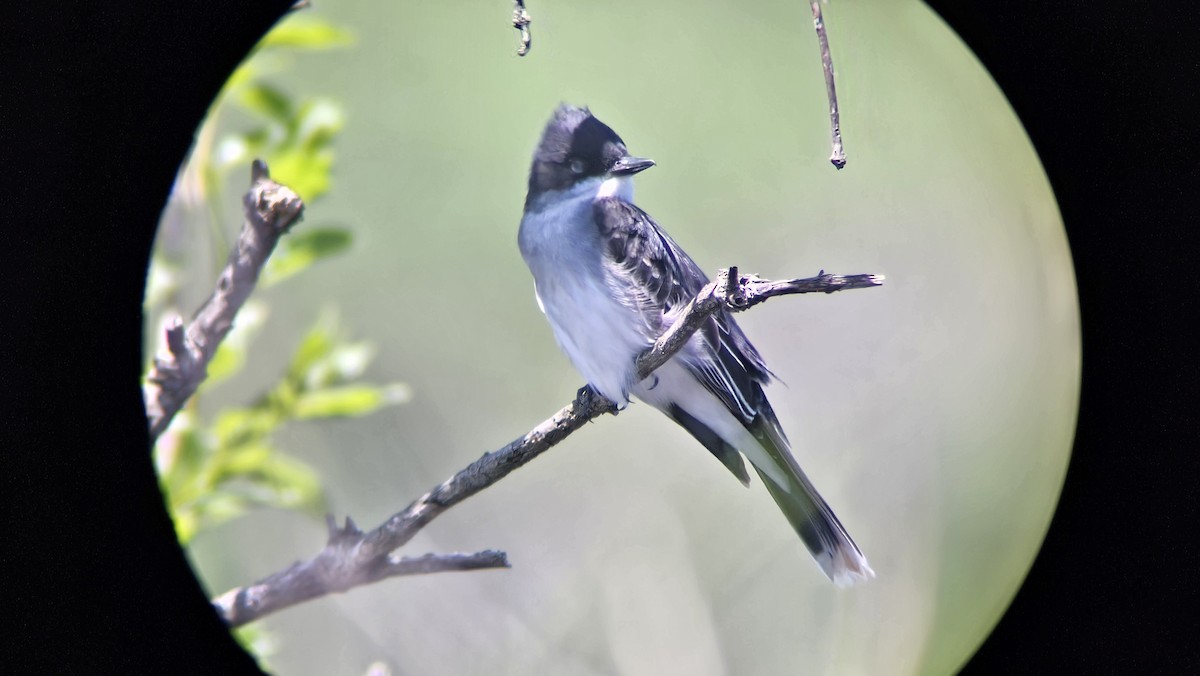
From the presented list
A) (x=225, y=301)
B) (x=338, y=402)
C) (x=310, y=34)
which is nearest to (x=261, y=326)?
(x=225, y=301)

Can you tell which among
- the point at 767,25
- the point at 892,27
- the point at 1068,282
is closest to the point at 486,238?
the point at 767,25

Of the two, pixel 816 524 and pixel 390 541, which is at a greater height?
pixel 390 541

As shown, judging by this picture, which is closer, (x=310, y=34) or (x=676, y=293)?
(x=310, y=34)

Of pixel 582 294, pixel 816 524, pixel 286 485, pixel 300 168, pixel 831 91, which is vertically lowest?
pixel 816 524

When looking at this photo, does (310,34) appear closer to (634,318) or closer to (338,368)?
(338,368)

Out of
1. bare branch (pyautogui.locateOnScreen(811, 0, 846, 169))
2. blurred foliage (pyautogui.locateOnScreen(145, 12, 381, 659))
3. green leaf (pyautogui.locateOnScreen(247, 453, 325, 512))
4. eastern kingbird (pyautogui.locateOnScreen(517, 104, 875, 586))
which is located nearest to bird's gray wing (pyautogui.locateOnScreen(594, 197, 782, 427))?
eastern kingbird (pyautogui.locateOnScreen(517, 104, 875, 586))

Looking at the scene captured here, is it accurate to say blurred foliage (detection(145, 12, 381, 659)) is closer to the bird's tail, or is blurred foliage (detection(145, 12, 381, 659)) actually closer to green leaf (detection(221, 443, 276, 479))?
green leaf (detection(221, 443, 276, 479))
